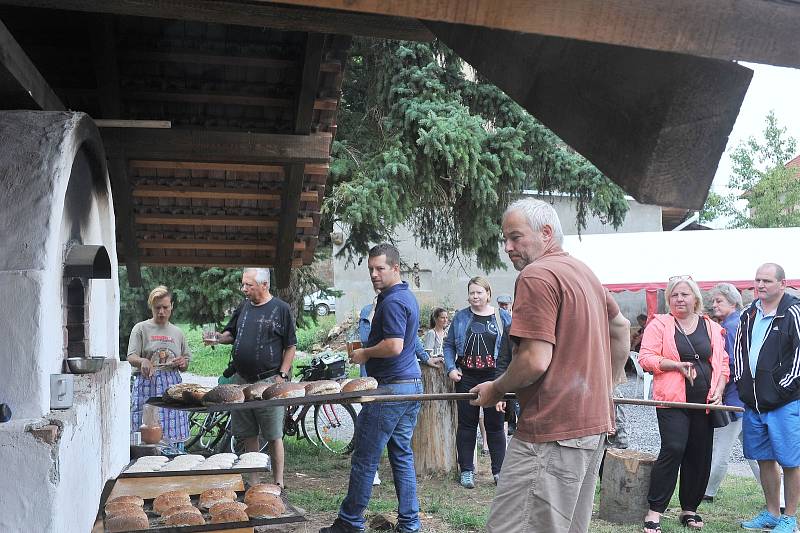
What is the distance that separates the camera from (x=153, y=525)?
4.00m

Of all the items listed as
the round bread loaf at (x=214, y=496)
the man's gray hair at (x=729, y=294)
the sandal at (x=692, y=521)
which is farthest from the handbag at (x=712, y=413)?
the round bread loaf at (x=214, y=496)

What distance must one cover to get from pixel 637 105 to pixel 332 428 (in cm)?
955

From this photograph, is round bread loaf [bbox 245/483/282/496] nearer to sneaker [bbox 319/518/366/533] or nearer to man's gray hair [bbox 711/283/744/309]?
sneaker [bbox 319/518/366/533]

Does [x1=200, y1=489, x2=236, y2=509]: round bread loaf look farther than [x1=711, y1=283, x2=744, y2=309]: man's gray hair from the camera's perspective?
No

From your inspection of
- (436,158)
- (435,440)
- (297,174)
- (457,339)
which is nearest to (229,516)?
(297,174)

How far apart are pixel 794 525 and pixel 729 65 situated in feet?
17.9

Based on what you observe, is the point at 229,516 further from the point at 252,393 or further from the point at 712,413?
the point at 712,413

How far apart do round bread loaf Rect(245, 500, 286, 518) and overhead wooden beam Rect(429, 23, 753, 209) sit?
2685 millimetres

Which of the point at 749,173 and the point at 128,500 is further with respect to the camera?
the point at 749,173

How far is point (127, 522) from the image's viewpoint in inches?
155

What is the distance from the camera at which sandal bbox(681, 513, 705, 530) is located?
6629 mm

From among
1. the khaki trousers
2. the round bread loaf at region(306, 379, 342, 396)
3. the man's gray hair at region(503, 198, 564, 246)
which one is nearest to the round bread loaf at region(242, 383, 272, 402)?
the round bread loaf at region(306, 379, 342, 396)

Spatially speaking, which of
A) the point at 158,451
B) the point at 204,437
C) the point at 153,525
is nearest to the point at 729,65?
the point at 153,525

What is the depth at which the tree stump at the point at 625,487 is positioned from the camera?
22.0 feet
